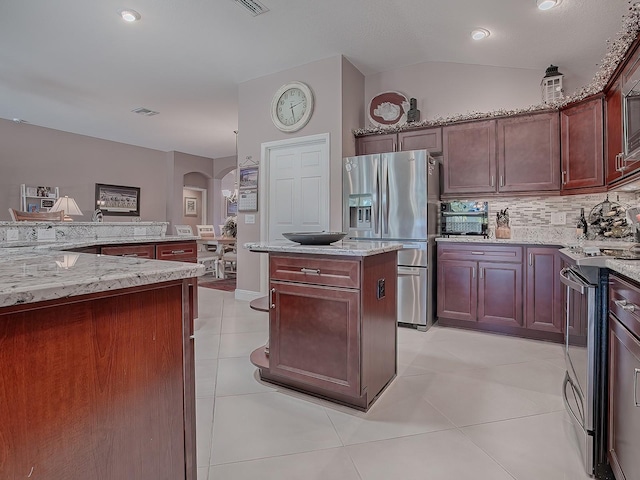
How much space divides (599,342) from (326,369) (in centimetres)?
126

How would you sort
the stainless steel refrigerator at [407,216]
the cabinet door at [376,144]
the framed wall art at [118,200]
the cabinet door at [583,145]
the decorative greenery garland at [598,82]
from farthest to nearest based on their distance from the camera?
the framed wall art at [118,200]
the cabinet door at [376,144]
the stainless steel refrigerator at [407,216]
the cabinet door at [583,145]
the decorative greenery garland at [598,82]

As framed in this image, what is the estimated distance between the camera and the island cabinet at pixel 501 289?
3.04m

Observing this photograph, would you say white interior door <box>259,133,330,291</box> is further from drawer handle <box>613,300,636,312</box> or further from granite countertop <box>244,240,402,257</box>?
drawer handle <box>613,300,636,312</box>

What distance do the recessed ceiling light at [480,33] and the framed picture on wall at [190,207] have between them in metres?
8.02

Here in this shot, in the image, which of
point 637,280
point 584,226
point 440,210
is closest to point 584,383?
point 637,280

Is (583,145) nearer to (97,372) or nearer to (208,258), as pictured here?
(97,372)

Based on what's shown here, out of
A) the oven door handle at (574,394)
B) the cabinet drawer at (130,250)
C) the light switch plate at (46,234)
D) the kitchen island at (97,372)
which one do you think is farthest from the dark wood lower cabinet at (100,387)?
the light switch plate at (46,234)

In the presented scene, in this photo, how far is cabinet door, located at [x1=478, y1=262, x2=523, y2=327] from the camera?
3.16 m

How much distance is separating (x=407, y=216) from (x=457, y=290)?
872 mm

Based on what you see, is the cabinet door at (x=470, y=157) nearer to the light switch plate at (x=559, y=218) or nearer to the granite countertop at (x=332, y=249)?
the light switch plate at (x=559, y=218)

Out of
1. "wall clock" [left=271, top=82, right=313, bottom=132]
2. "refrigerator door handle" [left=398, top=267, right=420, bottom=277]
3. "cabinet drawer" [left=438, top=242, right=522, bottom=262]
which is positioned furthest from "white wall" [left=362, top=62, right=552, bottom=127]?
"refrigerator door handle" [left=398, top=267, right=420, bottom=277]

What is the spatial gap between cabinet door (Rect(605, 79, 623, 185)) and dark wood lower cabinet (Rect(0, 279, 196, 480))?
295 centimetres

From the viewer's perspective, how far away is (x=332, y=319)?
1911 millimetres

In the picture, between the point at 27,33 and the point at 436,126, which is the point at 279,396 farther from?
the point at 27,33
